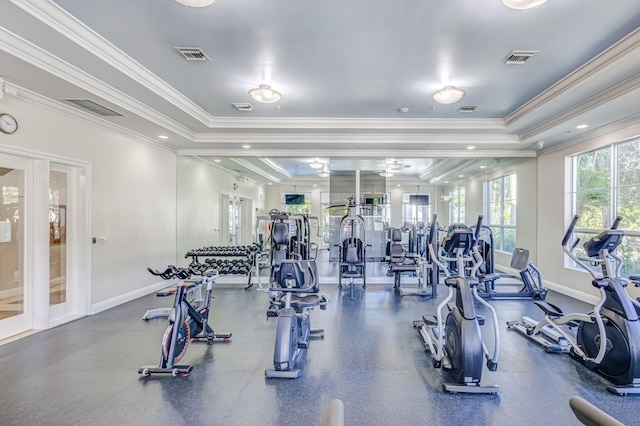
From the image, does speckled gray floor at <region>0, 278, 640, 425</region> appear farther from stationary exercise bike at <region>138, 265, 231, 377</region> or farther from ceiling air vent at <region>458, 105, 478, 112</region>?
ceiling air vent at <region>458, 105, 478, 112</region>

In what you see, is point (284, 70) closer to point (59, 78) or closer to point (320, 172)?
point (59, 78)

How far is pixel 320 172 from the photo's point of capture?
8.53 metres

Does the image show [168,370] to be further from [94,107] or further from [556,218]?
[556,218]

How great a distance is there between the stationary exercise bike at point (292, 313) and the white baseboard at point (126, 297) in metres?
3.44

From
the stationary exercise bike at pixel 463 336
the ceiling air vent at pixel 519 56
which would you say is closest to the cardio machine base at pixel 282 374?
the stationary exercise bike at pixel 463 336

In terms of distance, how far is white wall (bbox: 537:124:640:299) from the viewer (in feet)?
18.8

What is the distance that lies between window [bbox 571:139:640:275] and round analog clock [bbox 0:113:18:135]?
8824mm

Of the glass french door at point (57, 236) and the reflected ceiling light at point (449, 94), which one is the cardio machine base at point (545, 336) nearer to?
the reflected ceiling light at point (449, 94)

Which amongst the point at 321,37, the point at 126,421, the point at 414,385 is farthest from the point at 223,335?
the point at 321,37

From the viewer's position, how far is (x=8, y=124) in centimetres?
365

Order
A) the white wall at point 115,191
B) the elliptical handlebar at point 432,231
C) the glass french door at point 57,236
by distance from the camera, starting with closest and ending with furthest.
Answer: the elliptical handlebar at point 432,231
the white wall at point 115,191
the glass french door at point 57,236

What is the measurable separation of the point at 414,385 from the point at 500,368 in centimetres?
106

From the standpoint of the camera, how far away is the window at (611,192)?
15.8 ft

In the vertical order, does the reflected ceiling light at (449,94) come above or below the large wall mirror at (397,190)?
above
